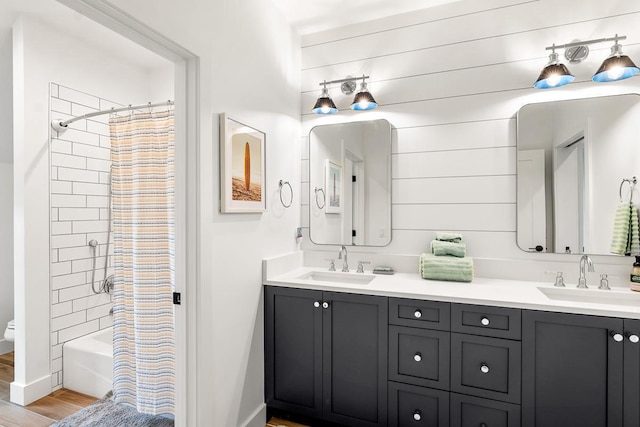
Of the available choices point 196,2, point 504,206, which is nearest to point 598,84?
point 504,206

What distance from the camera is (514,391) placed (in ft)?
5.52

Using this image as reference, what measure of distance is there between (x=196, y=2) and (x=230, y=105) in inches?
19.3

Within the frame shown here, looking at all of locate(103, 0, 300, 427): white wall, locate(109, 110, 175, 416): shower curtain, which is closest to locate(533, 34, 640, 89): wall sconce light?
locate(103, 0, 300, 427): white wall

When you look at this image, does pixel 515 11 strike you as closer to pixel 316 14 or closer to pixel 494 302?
pixel 316 14

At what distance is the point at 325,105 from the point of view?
2463 millimetres

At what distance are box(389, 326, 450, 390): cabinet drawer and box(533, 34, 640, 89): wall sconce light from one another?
5.14ft

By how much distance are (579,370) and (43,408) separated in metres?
3.17

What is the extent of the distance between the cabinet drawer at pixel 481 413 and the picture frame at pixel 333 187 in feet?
4.72

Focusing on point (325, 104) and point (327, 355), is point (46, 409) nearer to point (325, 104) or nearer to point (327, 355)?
point (327, 355)

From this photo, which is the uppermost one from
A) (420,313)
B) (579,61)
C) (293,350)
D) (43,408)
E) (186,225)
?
(579,61)

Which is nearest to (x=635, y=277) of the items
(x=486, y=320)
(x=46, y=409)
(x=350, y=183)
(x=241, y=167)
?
(x=486, y=320)

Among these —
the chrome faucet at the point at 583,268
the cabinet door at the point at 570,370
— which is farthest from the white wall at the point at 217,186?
the chrome faucet at the point at 583,268

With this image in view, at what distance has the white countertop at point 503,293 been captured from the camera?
1613 millimetres

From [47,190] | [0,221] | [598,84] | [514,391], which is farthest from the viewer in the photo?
[0,221]
